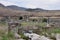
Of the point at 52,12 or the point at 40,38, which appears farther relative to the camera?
the point at 52,12

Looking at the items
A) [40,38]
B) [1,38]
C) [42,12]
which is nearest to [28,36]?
[40,38]

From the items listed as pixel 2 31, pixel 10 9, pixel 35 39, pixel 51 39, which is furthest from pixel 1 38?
pixel 10 9

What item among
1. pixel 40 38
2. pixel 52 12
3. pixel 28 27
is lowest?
pixel 52 12

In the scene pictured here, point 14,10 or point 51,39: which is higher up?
point 51,39

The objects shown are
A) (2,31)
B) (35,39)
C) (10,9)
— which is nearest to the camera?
(2,31)

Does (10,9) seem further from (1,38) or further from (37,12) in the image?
(1,38)

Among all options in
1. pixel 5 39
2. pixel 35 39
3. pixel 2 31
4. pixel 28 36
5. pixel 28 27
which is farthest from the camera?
pixel 28 27

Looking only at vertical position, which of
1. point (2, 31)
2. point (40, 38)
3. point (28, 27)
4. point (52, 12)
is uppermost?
point (2, 31)

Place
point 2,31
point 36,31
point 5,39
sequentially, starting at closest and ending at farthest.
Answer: point 5,39 < point 2,31 < point 36,31

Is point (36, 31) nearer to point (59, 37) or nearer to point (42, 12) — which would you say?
point (59, 37)
